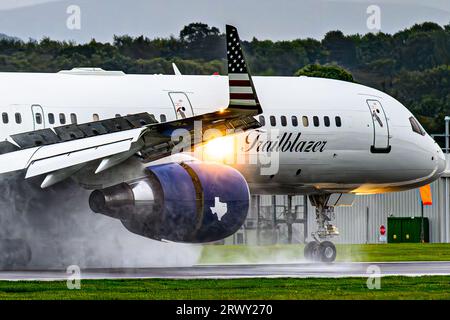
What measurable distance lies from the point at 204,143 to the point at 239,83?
178 centimetres

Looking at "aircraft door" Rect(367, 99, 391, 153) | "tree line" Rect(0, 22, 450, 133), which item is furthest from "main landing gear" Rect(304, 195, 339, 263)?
"tree line" Rect(0, 22, 450, 133)

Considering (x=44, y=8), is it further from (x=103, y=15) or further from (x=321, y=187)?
(x=321, y=187)

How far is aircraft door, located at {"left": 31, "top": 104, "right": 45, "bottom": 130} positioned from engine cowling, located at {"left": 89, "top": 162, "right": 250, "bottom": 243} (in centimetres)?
307

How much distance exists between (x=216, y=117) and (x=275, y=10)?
388 cm

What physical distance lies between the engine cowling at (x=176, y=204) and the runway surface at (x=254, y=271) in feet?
3.49

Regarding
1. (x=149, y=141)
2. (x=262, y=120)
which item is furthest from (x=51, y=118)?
(x=262, y=120)

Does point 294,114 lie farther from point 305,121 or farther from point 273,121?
point 273,121

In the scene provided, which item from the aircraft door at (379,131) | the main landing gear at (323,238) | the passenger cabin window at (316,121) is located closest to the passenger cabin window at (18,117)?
the passenger cabin window at (316,121)

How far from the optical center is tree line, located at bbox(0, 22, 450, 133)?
37219 mm

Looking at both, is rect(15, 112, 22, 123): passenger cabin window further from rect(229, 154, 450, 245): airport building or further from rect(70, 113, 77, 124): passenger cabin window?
rect(229, 154, 450, 245): airport building

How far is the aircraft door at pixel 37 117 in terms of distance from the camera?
27.7 m
